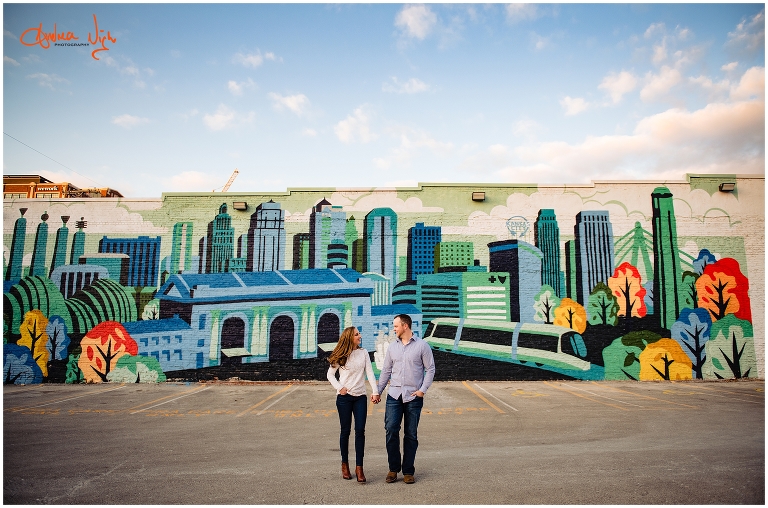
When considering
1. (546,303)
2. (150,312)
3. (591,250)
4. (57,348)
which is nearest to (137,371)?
(150,312)

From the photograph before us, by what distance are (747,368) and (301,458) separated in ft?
52.6

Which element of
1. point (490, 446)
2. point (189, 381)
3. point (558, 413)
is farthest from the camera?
point (189, 381)

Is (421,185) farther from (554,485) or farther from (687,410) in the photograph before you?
(554,485)

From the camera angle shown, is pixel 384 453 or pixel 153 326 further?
pixel 153 326

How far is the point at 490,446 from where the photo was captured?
6.70 meters

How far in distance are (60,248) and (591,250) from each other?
17936 millimetres

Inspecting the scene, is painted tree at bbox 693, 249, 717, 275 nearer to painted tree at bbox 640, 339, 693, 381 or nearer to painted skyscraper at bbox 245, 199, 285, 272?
painted tree at bbox 640, 339, 693, 381

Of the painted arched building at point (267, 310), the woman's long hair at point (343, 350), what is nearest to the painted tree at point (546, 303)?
the painted arched building at point (267, 310)

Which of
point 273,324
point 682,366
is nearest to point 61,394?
point 273,324

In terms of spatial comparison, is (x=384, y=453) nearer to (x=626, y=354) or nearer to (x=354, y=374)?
(x=354, y=374)

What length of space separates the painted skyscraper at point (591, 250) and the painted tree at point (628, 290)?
0.96ft

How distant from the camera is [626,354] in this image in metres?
15.8

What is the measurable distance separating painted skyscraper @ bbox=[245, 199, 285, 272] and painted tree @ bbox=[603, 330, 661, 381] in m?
11.2

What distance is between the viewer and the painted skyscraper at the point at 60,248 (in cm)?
1644
